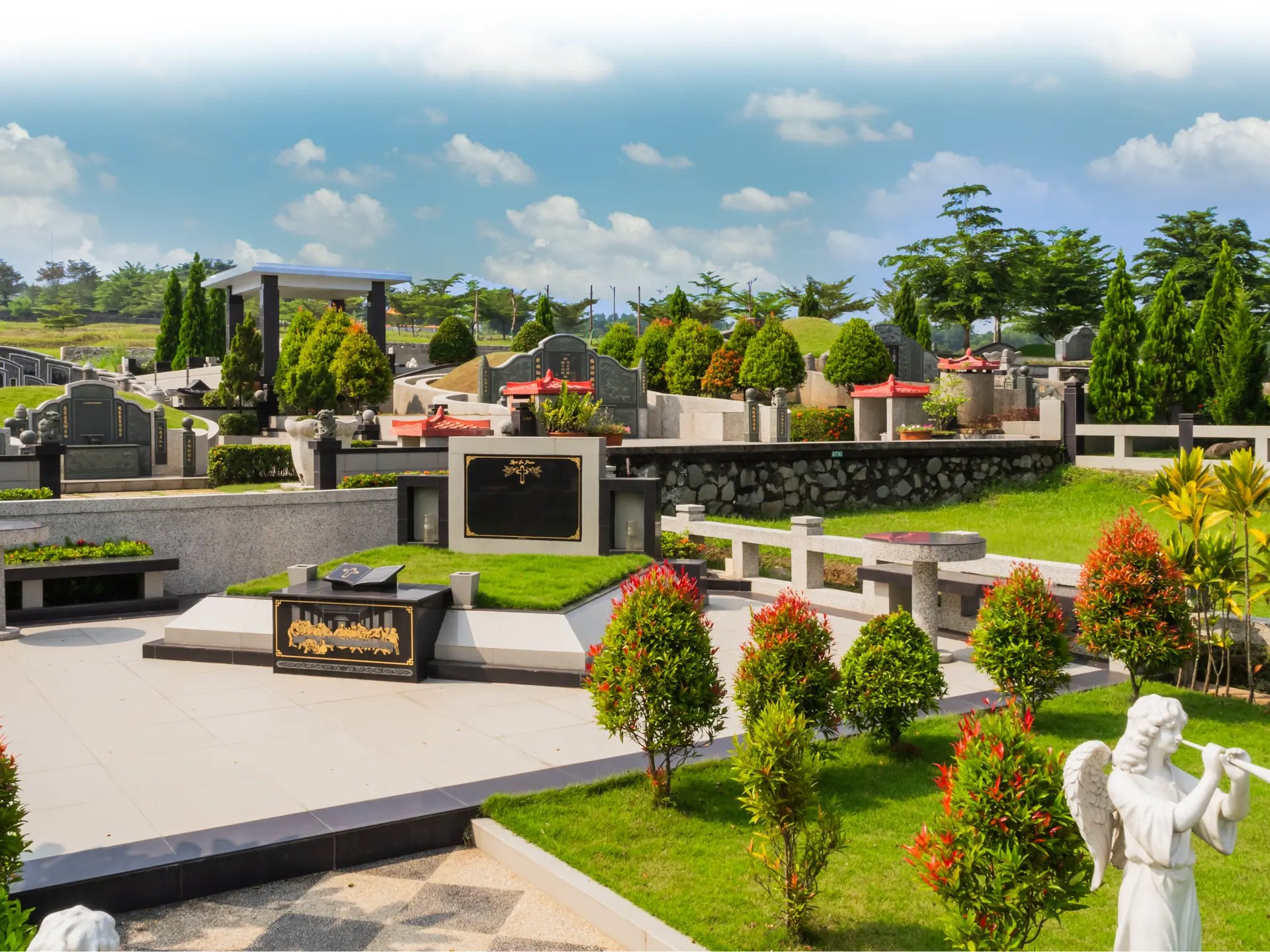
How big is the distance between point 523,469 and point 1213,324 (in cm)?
2620

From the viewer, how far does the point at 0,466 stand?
55.6 feet

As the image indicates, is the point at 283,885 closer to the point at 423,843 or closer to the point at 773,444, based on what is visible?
the point at 423,843

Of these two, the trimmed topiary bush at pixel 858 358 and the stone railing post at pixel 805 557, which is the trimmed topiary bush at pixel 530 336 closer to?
the trimmed topiary bush at pixel 858 358

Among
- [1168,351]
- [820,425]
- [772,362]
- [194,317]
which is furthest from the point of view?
[194,317]

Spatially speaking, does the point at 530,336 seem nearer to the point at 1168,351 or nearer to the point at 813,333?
the point at 813,333

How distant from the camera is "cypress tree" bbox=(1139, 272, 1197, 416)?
103 feet

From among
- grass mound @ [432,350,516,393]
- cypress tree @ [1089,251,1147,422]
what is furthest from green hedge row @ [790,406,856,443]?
grass mound @ [432,350,516,393]

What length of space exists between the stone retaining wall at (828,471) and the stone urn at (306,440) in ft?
19.6

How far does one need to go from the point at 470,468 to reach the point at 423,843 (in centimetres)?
757

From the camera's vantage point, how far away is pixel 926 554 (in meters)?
9.88

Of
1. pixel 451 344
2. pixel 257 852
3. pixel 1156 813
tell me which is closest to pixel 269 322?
pixel 451 344

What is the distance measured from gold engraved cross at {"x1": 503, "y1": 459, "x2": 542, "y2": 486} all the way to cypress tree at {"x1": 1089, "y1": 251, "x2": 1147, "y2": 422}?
23.6 metres

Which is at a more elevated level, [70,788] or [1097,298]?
[1097,298]

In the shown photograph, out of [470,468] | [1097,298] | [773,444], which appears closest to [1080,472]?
[773,444]
